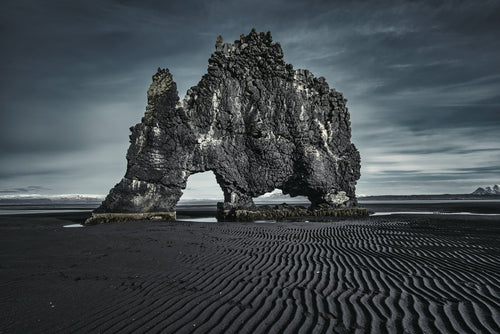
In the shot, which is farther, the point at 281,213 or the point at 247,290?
the point at 281,213

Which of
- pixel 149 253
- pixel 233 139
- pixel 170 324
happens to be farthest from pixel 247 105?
pixel 170 324

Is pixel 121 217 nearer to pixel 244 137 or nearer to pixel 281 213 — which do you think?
pixel 244 137

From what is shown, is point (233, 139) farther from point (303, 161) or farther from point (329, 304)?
point (329, 304)

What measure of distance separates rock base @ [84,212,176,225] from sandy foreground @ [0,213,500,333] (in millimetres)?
11775

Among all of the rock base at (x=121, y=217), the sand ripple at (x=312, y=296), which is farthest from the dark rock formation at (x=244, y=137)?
the sand ripple at (x=312, y=296)

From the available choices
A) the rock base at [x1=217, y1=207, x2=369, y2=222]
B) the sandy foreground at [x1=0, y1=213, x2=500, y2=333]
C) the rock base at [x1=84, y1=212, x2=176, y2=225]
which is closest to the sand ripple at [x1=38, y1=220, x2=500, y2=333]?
the sandy foreground at [x1=0, y1=213, x2=500, y2=333]

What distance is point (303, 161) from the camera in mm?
30938

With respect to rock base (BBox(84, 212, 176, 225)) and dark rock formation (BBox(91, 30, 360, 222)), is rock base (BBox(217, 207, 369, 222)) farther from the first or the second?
rock base (BBox(84, 212, 176, 225))

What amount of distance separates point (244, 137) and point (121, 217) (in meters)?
12.7

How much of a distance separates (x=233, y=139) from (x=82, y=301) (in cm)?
2341

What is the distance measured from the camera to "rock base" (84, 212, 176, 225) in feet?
72.1

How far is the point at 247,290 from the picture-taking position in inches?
229

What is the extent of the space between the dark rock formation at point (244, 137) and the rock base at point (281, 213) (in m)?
1.07

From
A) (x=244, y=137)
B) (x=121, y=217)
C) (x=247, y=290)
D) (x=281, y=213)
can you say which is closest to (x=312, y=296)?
(x=247, y=290)
